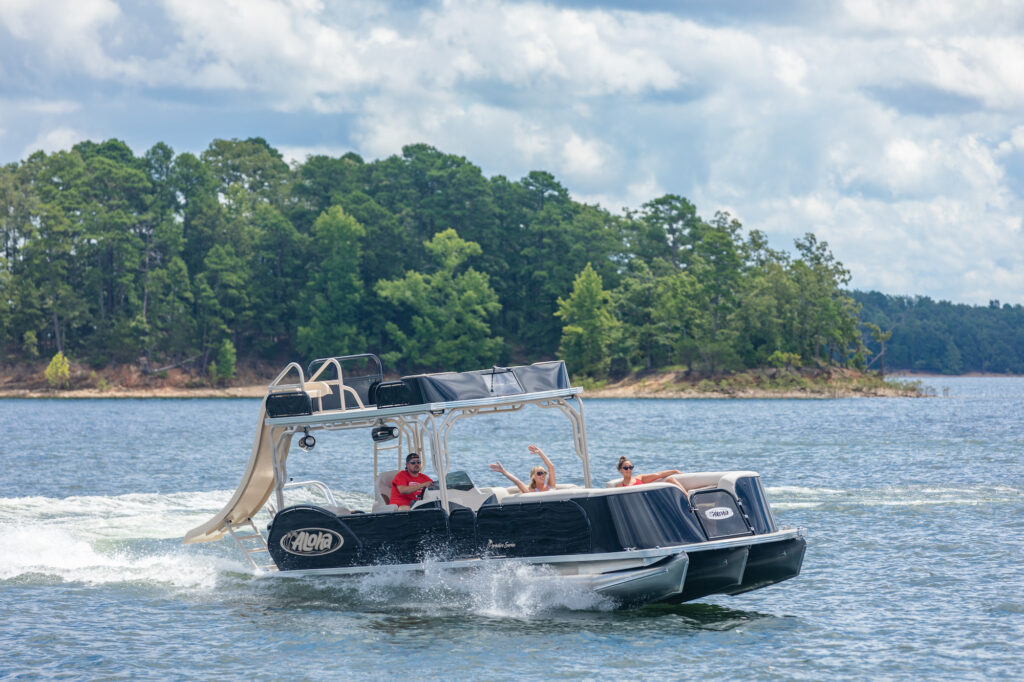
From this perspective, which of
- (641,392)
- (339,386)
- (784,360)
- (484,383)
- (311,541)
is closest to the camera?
(484,383)

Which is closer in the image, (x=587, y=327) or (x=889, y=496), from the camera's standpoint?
(x=889, y=496)

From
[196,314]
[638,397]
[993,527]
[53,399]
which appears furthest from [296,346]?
[993,527]

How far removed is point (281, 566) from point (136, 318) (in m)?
97.8

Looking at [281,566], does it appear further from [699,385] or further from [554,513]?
[699,385]

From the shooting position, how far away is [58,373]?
105 m

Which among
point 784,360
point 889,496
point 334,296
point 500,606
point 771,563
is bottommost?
point 889,496

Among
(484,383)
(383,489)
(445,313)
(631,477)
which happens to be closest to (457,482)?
(383,489)

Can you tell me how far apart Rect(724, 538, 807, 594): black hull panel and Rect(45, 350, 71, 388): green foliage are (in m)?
99.8

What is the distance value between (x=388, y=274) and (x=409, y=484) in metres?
106

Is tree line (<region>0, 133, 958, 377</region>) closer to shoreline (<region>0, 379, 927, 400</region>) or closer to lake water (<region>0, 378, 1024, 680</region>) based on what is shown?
shoreline (<region>0, 379, 927, 400</region>)

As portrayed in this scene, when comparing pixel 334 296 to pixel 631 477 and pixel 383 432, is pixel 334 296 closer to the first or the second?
pixel 383 432

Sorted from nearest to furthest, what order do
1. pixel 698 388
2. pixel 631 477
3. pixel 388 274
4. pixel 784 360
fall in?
pixel 631 477 < pixel 698 388 < pixel 784 360 < pixel 388 274

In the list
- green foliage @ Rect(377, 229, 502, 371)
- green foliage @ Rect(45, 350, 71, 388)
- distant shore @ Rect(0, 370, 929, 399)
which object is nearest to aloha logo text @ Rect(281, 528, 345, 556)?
distant shore @ Rect(0, 370, 929, 399)

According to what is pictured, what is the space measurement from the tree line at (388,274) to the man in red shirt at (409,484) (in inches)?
3541
